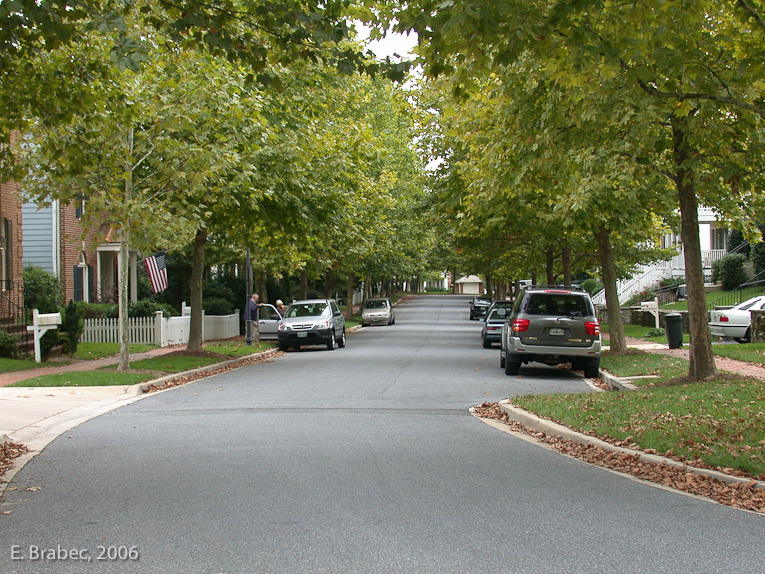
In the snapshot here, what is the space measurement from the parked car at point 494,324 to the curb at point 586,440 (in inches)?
642

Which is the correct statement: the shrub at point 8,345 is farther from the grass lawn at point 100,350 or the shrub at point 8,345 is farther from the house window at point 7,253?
the house window at point 7,253

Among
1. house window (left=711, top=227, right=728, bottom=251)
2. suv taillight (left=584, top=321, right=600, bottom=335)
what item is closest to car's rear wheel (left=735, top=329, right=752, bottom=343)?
suv taillight (left=584, top=321, right=600, bottom=335)

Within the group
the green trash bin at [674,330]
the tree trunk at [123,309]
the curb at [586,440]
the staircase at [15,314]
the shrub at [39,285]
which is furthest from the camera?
the shrub at [39,285]

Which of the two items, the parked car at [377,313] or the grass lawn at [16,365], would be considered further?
the parked car at [377,313]

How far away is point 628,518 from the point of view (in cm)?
639

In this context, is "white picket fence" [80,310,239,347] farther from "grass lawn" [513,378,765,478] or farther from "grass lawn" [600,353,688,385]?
"grass lawn" [513,378,765,478]

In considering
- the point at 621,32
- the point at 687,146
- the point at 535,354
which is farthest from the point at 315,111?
the point at 621,32

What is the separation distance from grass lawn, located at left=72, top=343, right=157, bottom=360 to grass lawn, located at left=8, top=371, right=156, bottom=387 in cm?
578

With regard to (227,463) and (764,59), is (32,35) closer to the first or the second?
(227,463)

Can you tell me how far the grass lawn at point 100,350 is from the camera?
891 inches

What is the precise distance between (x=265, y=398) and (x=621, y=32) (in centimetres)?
844

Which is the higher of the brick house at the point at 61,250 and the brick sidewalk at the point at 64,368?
the brick house at the point at 61,250

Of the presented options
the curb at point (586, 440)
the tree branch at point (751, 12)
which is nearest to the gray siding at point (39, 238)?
the curb at point (586, 440)

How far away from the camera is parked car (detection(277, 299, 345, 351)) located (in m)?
27.3
